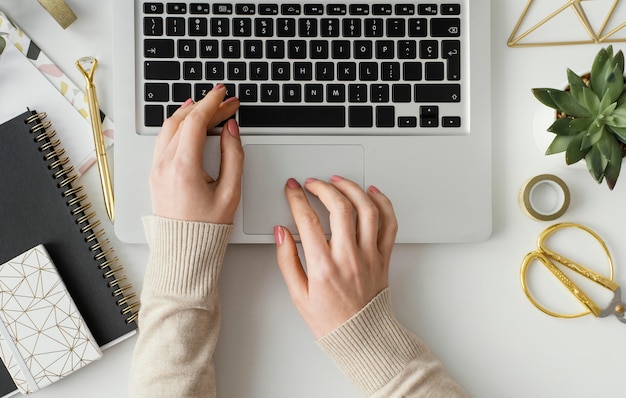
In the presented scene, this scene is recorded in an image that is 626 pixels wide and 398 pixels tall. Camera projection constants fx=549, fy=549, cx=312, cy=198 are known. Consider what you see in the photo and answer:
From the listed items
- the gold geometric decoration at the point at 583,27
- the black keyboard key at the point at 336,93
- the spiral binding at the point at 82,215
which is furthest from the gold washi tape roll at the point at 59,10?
the gold geometric decoration at the point at 583,27

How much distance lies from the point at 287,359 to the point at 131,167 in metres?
0.31

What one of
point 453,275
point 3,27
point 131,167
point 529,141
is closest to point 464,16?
point 529,141

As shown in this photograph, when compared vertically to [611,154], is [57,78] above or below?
above

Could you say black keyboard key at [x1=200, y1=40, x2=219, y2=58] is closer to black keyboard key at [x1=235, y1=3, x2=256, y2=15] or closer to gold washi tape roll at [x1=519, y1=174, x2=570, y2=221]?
black keyboard key at [x1=235, y1=3, x2=256, y2=15]

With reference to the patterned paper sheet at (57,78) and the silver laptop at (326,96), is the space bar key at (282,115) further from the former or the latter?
the patterned paper sheet at (57,78)

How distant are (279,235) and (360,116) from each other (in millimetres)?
177

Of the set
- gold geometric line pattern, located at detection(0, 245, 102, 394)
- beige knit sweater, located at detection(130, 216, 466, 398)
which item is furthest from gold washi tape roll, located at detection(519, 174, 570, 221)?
gold geometric line pattern, located at detection(0, 245, 102, 394)

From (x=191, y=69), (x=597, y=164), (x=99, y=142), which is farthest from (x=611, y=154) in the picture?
(x=99, y=142)

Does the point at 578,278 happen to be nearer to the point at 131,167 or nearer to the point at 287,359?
the point at 287,359

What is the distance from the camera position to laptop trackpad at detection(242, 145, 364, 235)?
2.22 ft

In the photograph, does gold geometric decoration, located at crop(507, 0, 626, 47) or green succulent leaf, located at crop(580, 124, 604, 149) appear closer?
green succulent leaf, located at crop(580, 124, 604, 149)

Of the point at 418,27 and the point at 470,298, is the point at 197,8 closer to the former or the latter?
the point at 418,27

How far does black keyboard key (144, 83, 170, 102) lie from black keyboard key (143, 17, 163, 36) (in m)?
0.06

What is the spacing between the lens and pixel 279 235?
2.20ft
